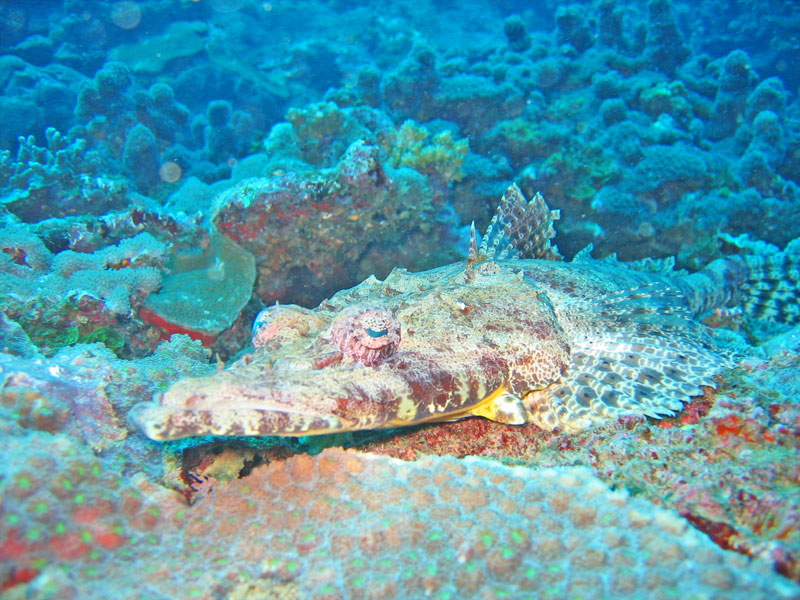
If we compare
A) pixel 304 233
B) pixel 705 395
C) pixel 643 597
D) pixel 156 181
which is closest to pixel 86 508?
pixel 643 597

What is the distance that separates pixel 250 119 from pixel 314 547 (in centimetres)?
1728

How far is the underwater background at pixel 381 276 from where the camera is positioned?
208 cm

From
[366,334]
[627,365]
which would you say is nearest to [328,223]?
[366,334]

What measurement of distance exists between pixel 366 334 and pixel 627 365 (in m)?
2.54

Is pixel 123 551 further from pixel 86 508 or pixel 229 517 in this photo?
pixel 229 517

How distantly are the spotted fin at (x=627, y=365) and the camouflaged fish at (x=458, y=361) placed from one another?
0.01 meters

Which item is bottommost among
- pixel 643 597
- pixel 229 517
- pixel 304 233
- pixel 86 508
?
pixel 229 517

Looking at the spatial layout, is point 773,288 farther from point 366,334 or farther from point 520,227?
point 366,334

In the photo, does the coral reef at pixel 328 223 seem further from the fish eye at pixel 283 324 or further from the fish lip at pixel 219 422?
the fish lip at pixel 219 422

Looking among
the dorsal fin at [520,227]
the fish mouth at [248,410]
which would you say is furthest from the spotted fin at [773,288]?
the fish mouth at [248,410]

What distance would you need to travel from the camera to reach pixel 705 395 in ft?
11.1

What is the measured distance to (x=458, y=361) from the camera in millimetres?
3438

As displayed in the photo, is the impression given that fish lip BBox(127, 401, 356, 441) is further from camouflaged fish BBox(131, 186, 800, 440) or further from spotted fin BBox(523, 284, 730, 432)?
spotted fin BBox(523, 284, 730, 432)

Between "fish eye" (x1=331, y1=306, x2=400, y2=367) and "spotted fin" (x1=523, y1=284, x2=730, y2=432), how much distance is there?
143 centimetres
